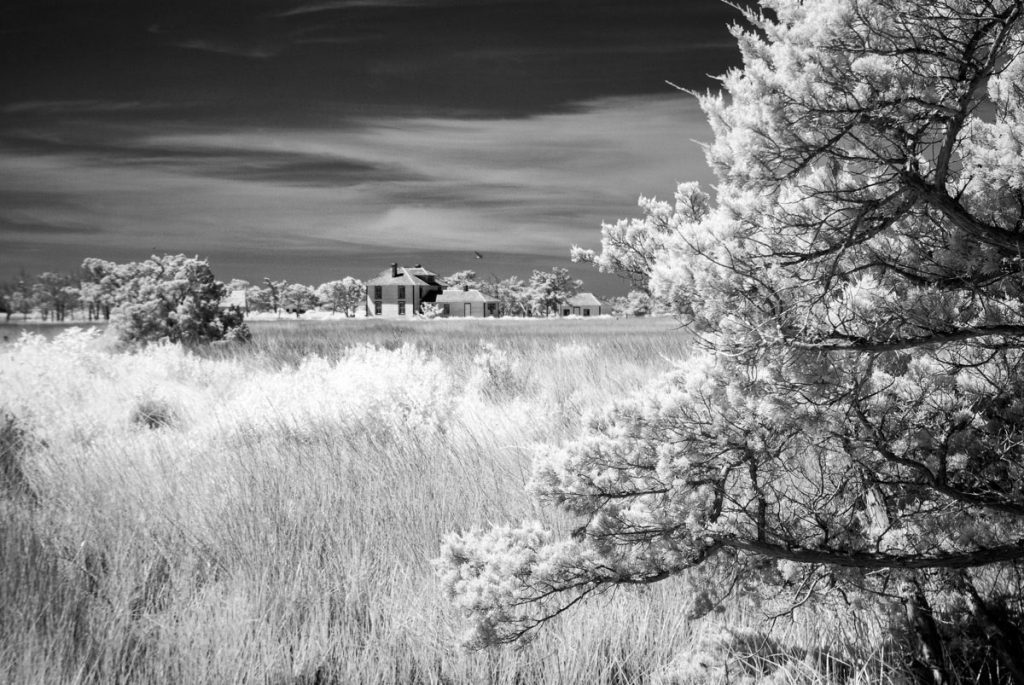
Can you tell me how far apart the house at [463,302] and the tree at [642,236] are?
113 m

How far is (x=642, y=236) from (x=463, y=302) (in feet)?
381

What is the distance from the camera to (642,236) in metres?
3.40

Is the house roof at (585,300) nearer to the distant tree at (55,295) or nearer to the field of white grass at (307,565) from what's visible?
the distant tree at (55,295)

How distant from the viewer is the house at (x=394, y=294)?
4567 inches

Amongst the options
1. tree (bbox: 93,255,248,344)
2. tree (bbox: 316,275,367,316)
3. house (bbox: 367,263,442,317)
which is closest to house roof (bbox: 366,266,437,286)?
house (bbox: 367,263,442,317)

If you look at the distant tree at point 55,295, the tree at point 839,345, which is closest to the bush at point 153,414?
the tree at point 839,345

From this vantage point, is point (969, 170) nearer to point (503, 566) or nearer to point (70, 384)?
point (503, 566)

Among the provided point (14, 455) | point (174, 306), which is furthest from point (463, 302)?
point (14, 455)

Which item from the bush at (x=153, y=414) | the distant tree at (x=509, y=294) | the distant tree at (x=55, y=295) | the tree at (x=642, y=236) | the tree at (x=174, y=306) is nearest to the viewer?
the tree at (x=642, y=236)

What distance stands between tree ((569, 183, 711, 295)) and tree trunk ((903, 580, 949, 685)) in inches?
76.5

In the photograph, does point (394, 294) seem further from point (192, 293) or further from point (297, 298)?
point (192, 293)

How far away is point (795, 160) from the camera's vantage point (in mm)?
2354

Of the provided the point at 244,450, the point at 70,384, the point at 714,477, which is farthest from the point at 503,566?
the point at 70,384

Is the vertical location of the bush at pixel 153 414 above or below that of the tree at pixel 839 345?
below
